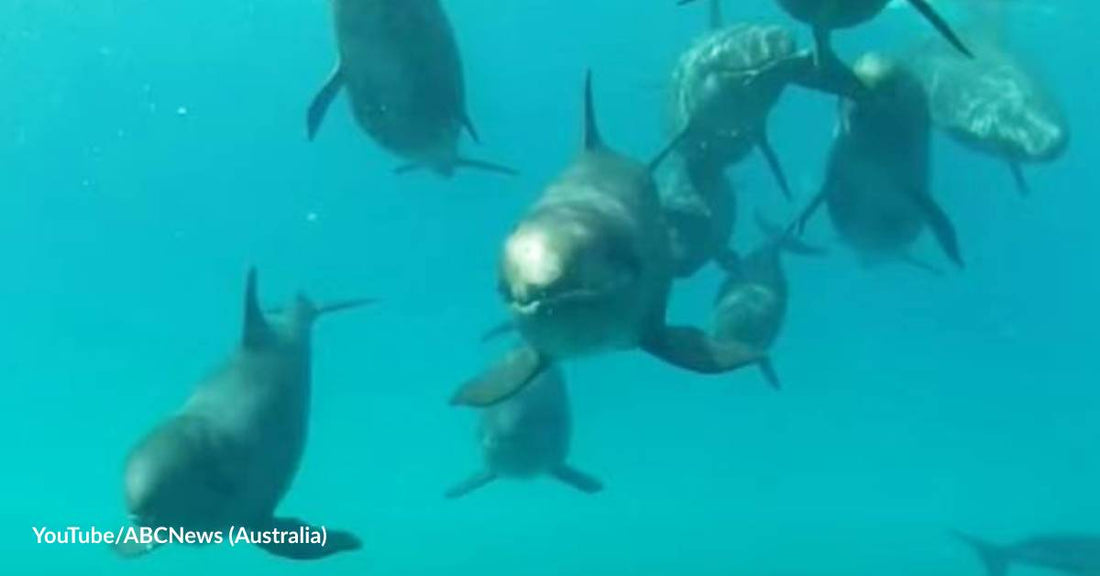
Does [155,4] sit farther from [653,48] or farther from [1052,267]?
[1052,267]

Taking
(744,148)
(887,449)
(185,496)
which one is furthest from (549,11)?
(887,449)

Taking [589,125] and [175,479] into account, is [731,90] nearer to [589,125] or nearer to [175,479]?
[589,125]

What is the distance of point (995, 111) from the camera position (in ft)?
40.9

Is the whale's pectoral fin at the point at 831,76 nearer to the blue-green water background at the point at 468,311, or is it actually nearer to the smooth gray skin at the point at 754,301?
the smooth gray skin at the point at 754,301

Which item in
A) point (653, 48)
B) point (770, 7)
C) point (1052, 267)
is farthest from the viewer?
point (1052, 267)

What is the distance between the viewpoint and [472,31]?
105ft

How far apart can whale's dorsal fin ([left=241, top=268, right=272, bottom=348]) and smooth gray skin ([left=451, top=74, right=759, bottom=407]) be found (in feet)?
5.19

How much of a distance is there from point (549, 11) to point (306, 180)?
1617 centimetres

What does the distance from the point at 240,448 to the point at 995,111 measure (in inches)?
299

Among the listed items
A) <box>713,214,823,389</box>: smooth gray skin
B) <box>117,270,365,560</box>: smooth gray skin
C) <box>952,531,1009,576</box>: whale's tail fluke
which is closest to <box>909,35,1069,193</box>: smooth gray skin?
<box>713,214,823,389</box>: smooth gray skin

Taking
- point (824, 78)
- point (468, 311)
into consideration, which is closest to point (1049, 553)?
point (824, 78)

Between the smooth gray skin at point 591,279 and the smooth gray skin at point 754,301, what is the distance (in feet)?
11.7

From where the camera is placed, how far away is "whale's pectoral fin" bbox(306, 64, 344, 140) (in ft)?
29.8

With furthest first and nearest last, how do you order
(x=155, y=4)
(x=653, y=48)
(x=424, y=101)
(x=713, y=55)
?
(x=653, y=48)
(x=155, y=4)
(x=713, y=55)
(x=424, y=101)
